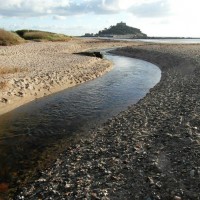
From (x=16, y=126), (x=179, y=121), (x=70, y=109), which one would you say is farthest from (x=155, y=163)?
(x=70, y=109)

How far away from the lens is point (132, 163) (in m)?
14.7

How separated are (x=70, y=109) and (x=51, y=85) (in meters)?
7.19

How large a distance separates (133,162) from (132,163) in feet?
0.38

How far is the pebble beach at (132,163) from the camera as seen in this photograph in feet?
41.0

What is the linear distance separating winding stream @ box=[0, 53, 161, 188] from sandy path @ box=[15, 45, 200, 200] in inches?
67.0

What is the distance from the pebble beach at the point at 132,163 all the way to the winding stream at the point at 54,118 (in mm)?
1582

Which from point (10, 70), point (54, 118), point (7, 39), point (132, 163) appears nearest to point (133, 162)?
point (132, 163)

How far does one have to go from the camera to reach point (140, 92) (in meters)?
33.9

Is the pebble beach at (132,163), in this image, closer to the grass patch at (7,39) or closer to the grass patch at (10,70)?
the grass patch at (10,70)

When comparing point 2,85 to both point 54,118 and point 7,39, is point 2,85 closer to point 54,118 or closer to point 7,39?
point 54,118

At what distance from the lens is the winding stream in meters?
17.1

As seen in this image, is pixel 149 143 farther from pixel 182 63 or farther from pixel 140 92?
pixel 182 63

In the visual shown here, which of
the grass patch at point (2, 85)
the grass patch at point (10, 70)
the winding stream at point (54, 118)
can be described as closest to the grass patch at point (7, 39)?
the grass patch at point (10, 70)

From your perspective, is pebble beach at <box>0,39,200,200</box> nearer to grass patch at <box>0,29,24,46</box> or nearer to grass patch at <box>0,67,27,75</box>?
grass patch at <box>0,67,27,75</box>
